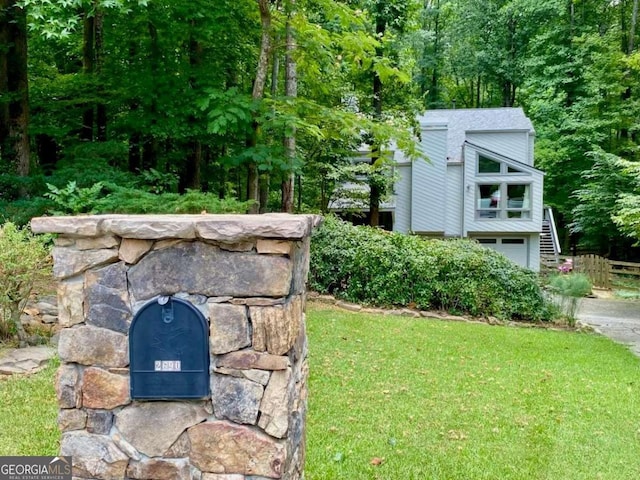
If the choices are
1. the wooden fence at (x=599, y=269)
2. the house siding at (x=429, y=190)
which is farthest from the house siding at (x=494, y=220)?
the wooden fence at (x=599, y=269)

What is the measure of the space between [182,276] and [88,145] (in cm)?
705

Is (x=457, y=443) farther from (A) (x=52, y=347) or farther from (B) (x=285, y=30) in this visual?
(B) (x=285, y=30)

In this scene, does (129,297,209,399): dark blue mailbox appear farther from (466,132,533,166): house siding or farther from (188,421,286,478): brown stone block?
(466,132,533,166): house siding

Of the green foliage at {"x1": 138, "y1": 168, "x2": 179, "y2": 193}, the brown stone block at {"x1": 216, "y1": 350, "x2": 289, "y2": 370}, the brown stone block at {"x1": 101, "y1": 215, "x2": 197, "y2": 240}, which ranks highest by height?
the green foliage at {"x1": 138, "y1": 168, "x2": 179, "y2": 193}

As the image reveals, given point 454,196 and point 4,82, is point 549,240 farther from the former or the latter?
point 4,82

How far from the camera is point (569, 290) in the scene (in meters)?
8.70

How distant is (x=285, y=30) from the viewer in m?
7.08

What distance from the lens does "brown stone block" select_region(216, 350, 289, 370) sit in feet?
5.68

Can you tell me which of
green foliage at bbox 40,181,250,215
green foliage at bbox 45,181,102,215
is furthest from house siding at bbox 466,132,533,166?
green foliage at bbox 45,181,102,215

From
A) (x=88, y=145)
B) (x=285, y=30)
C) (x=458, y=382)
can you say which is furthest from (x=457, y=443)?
(x=88, y=145)

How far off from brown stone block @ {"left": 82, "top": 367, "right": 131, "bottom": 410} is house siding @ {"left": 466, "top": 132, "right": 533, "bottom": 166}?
1893cm

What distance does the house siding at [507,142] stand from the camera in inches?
736

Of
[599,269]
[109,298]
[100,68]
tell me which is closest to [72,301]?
[109,298]

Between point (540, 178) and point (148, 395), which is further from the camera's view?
point (540, 178)
